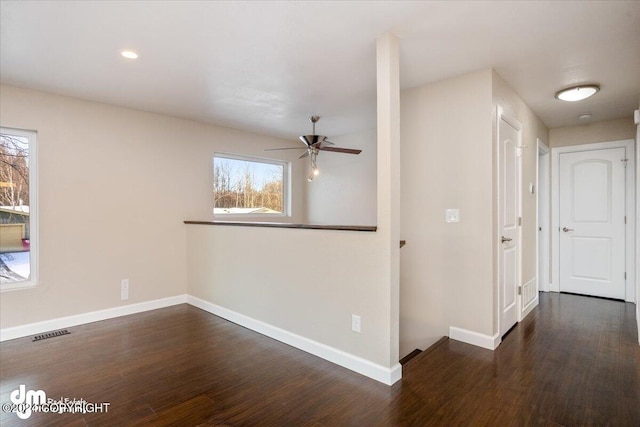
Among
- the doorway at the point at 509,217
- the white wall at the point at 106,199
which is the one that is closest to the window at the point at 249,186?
the white wall at the point at 106,199

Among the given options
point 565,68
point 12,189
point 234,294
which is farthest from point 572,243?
point 12,189

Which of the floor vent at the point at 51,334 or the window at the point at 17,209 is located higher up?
the window at the point at 17,209

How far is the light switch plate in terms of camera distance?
2975 mm

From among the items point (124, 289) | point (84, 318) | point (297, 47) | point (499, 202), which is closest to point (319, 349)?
point (499, 202)

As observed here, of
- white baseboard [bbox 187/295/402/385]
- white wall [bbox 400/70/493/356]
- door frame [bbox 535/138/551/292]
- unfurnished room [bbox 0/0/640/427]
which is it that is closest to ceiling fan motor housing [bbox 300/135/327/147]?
unfurnished room [bbox 0/0/640/427]

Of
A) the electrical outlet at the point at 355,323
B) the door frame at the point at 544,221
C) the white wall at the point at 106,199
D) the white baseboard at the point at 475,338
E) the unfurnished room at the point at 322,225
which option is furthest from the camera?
the door frame at the point at 544,221

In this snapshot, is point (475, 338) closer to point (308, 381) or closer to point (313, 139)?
point (308, 381)

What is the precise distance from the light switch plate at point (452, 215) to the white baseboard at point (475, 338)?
3.21 feet

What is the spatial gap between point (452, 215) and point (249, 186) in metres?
3.32

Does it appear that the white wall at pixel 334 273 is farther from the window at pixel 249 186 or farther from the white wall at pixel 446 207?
the window at pixel 249 186

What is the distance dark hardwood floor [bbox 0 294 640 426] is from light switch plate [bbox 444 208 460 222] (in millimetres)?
1095

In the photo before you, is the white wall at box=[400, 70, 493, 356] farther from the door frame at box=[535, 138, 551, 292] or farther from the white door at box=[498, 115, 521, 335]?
the door frame at box=[535, 138, 551, 292]

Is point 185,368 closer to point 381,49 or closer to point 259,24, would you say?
point 259,24

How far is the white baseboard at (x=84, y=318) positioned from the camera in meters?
3.14
